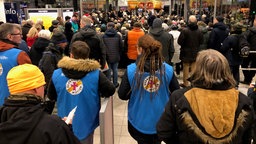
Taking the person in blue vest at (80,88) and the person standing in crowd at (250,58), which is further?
the person standing in crowd at (250,58)

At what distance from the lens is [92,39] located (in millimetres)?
4895

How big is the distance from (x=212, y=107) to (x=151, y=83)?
0.96m

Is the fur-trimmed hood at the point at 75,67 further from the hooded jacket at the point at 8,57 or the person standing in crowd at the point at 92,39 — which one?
the person standing in crowd at the point at 92,39

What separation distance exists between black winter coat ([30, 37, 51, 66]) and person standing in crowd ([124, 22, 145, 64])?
2348 mm

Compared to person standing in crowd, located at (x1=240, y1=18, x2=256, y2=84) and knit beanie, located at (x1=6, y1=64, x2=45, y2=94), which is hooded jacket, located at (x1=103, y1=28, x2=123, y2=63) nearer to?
person standing in crowd, located at (x1=240, y1=18, x2=256, y2=84)

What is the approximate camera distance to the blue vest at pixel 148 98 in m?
2.64

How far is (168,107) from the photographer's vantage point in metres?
1.92

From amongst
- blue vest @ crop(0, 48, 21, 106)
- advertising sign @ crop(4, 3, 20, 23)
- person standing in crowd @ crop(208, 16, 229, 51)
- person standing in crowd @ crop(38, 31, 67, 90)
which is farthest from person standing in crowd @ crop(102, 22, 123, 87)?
advertising sign @ crop(4, 3, 20, 23)

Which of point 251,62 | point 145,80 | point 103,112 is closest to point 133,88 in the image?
point 145,80

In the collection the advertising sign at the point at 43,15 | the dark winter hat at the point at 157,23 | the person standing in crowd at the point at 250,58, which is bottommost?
the person standing in crowd at the point at 250,58

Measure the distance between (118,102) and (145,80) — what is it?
291 cm

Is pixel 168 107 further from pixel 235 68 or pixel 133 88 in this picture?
pixel 235 68

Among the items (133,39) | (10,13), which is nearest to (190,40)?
(133,39)

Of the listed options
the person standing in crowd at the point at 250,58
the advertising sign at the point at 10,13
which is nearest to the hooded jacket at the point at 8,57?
the person standing in crowd at the point at 250,58
